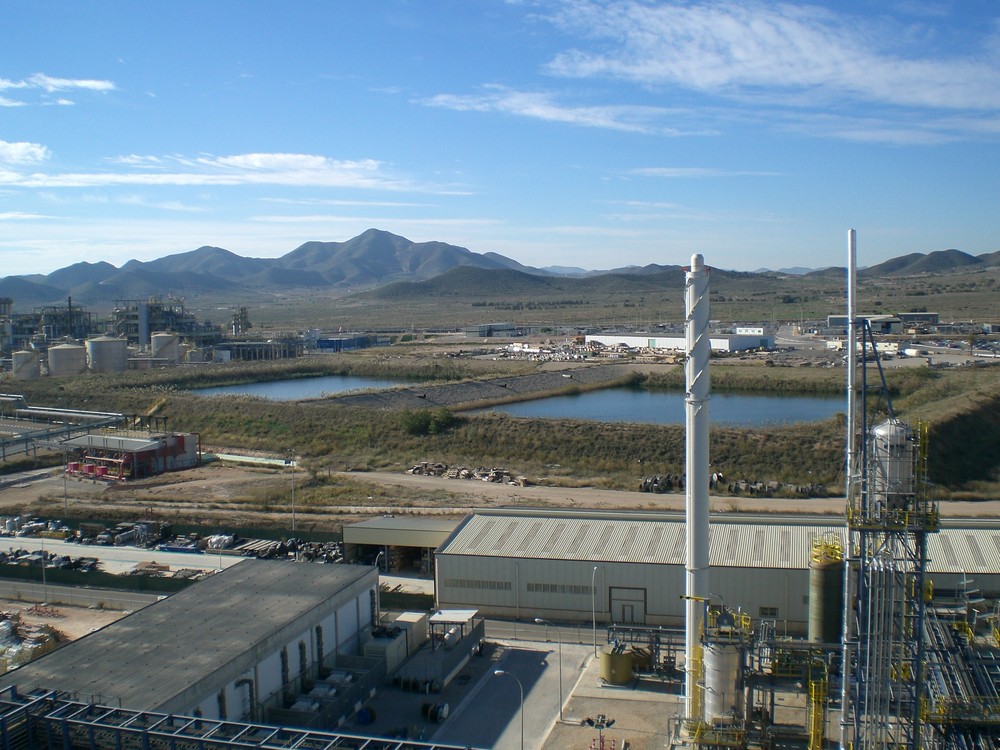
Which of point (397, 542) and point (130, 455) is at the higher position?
point (130, 455)

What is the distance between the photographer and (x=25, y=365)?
218 feet

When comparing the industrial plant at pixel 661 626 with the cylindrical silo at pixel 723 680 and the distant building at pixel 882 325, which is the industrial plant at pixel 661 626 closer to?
the cylindrical silo at pixel 723 680

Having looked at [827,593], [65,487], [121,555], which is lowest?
[121,555]

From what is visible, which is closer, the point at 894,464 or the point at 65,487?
the point at 894,464

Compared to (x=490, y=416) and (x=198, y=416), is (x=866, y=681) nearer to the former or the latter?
(x=490, y=416)

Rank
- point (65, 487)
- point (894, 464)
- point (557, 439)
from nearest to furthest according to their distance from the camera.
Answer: point (894, 464) → point (65, 487) → point (557, 439)

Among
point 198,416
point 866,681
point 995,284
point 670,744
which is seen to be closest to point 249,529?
point 670,744

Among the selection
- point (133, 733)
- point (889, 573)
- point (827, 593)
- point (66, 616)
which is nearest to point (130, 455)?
point (66, 616)

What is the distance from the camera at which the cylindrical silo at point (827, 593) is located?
1399 centimetres

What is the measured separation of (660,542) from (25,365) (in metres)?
62.1

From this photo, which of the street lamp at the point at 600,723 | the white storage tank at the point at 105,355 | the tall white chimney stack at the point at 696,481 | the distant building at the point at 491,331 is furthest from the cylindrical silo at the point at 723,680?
the distant building at the point at 491,331

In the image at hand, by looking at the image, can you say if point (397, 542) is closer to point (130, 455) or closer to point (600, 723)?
point (600, 723)

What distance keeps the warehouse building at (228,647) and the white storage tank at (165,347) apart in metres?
63.0

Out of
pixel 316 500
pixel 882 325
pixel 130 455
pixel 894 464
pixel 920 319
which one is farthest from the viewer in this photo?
pixel 920 319
